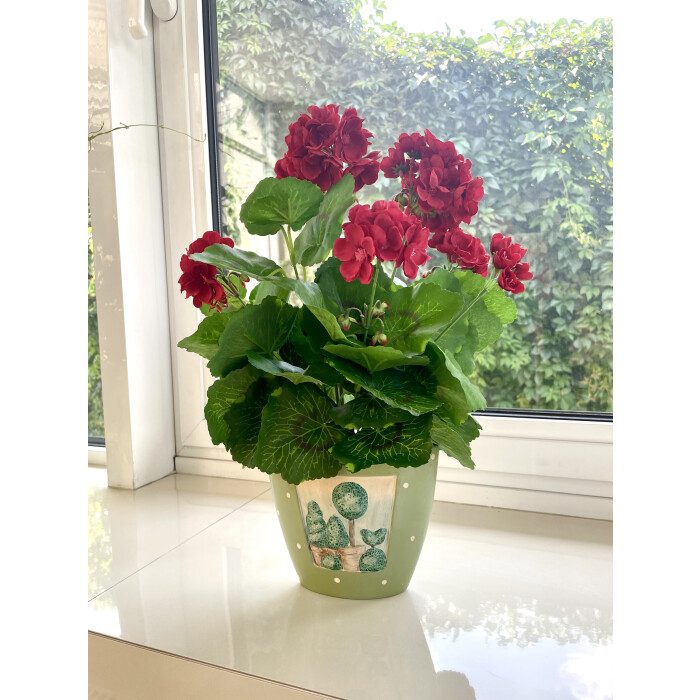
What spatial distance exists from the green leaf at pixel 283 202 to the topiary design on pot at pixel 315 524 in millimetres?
308

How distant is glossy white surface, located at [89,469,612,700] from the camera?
62 cm

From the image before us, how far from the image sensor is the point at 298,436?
2.13 feet

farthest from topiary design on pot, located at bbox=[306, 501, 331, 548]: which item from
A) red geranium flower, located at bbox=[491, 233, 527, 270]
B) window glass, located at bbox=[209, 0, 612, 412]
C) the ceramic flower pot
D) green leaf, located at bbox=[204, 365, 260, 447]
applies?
window glass, located at bbox=[209, 0, 612, 412]

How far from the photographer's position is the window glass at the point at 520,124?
999 millimetres

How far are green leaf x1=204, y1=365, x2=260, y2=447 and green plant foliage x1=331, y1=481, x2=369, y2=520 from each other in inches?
5.1

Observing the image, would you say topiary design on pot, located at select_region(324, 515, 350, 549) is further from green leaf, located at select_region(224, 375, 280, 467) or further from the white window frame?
the white window frame

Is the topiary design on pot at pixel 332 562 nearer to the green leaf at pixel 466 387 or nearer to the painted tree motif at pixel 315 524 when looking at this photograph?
the painted tree motif at pixel 315 524

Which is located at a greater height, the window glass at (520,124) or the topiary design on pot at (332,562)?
the window glass at (520,124)

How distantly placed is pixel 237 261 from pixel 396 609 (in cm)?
43

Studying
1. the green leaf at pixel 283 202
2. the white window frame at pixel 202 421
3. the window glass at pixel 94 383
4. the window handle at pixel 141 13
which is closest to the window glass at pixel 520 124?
the white window frame at pixel 202 421

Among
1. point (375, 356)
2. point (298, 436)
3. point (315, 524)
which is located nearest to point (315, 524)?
point (315, 524)

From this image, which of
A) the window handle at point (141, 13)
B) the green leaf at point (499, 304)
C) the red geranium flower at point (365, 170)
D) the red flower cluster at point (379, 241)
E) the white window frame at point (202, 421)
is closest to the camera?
the red flower cluster at point (379, 241)
